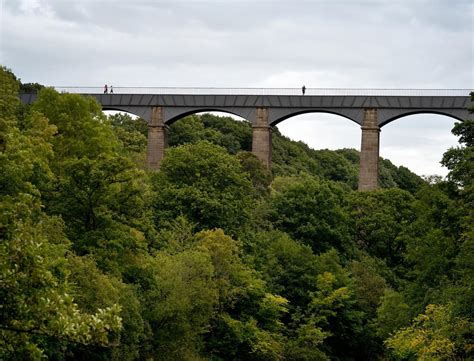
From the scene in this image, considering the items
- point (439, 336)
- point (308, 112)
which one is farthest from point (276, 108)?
point (439, 336)

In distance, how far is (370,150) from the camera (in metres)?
62.0

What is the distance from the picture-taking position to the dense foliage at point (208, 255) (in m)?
22.1

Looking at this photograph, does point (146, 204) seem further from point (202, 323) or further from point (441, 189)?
point (441, 189)

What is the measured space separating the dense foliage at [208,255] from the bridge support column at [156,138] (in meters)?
6.32

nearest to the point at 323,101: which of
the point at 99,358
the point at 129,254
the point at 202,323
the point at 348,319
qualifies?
the point at 348,319

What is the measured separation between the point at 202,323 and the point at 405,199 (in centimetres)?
2681

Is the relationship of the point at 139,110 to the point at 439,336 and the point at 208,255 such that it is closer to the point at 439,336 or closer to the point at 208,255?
the point at 208,255

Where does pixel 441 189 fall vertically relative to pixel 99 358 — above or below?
above

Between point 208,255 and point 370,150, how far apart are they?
2646 centimetres

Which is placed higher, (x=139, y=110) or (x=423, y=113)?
(x=423, y=113)

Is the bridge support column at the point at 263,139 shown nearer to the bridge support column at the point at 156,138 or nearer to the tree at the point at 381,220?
the bridge support column at the point at 156,138

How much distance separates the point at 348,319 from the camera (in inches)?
1897

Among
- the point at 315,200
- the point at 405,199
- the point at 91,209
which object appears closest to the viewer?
the point at 91,209

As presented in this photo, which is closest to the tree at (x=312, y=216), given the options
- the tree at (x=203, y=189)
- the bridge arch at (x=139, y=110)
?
the tree at (x=203, y=189)
